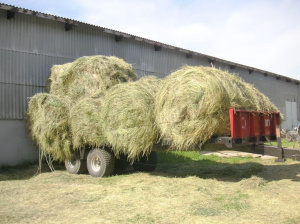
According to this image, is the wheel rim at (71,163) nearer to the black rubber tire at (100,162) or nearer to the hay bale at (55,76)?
the black rubber tire at (100,162)

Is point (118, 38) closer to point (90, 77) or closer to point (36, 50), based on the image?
point (36, 50)

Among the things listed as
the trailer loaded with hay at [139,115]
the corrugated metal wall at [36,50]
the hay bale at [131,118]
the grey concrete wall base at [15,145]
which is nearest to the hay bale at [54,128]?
the trailer loaded with hay at [139,115]

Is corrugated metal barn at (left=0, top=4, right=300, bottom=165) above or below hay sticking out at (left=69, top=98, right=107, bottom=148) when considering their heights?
above

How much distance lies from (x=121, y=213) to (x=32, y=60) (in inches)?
341

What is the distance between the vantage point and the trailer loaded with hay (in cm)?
724

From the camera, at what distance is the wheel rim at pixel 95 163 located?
975 centimetres

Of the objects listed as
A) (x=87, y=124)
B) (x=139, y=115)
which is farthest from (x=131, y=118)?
(x=87, y=124)

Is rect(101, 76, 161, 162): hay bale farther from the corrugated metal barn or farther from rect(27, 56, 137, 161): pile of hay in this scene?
the corrugated metal barn

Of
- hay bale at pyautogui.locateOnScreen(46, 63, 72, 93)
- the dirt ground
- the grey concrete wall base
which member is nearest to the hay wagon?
the dirt ground

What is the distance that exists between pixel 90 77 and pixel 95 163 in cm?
274

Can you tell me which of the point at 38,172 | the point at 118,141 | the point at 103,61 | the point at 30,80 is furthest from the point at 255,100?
the point at 30,80

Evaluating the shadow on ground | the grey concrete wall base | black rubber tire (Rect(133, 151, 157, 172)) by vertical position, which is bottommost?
the shadow on ground

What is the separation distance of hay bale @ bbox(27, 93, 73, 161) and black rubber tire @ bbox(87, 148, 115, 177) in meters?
0.70

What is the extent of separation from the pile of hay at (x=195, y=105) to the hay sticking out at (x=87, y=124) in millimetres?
1938
